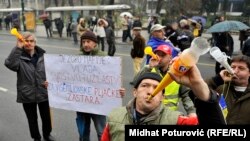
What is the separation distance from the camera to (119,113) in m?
2.18

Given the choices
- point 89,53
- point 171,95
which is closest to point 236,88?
point 171,95

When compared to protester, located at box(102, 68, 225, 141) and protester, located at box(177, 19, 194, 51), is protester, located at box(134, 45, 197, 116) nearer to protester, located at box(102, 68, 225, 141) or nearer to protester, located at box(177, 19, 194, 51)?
protester, located at box(102, 68, 225, 141)

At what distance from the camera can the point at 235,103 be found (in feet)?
10.1

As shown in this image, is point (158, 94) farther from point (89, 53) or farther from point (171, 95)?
point (89, 53)

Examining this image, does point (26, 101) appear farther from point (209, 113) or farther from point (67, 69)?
point (209, 113)

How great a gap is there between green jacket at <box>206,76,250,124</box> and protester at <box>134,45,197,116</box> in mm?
304

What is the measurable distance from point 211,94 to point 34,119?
11.9 ft

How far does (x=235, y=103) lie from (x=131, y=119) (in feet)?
4.44

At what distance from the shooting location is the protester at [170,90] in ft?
10.6

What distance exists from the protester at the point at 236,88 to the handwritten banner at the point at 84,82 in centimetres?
116

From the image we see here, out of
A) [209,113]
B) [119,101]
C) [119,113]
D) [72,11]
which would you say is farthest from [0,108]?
[72,11]

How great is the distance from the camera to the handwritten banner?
3.83 metres

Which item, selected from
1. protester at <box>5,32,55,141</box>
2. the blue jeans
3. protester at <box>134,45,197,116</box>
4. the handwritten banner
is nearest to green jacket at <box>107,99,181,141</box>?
protester at <box>134,45,197,116</box>

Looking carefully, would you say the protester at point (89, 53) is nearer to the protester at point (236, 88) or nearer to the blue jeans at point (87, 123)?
the blue jeans at point (87, 123)
